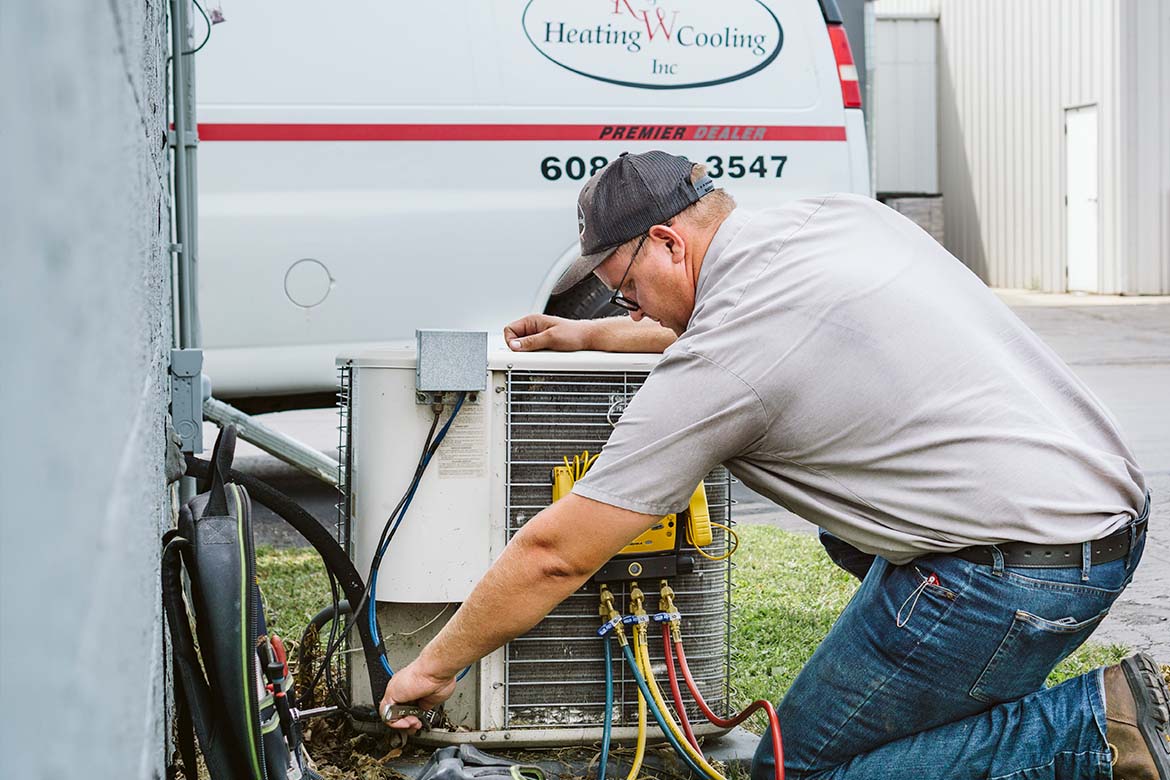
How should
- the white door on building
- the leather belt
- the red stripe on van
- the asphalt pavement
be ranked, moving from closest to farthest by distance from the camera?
1. the leather belt
2. the asphalt pavement
3. the red stripe on van
4. the white door on building

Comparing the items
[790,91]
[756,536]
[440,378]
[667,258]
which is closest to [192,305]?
[440,378]

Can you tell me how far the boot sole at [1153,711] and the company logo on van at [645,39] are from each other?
3.84m

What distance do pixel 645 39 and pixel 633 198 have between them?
3.44m

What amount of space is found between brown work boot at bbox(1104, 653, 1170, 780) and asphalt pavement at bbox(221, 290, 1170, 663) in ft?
4.77

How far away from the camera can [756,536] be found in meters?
5.55

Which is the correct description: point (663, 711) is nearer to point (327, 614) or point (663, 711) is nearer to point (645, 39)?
point (327, 614)

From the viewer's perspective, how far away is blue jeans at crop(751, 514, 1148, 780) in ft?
8.02

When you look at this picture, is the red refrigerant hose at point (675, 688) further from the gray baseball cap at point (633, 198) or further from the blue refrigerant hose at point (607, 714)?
the gray baseball cap at point (633, 198)

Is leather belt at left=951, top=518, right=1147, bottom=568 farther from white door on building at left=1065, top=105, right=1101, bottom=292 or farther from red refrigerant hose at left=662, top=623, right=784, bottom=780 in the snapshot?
white door on building at left=1065, top=105, right=1101, bottom=292

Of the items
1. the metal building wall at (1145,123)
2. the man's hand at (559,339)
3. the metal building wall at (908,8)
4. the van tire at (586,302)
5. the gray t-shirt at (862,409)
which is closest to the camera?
→ the gray t-shirt at (862,409)

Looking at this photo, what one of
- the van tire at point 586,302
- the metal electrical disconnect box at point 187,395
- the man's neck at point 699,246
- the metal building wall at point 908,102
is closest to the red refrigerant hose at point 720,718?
the man's neck at point 699,246

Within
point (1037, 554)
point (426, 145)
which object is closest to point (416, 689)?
point (1037, 554)

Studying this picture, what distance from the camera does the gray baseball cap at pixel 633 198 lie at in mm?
2527

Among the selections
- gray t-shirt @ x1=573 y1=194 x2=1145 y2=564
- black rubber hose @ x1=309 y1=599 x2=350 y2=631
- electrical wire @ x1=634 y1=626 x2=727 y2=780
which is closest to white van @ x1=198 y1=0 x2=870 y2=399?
black rubber hose @ x1=309 y1=599 x2=350 y2=631
